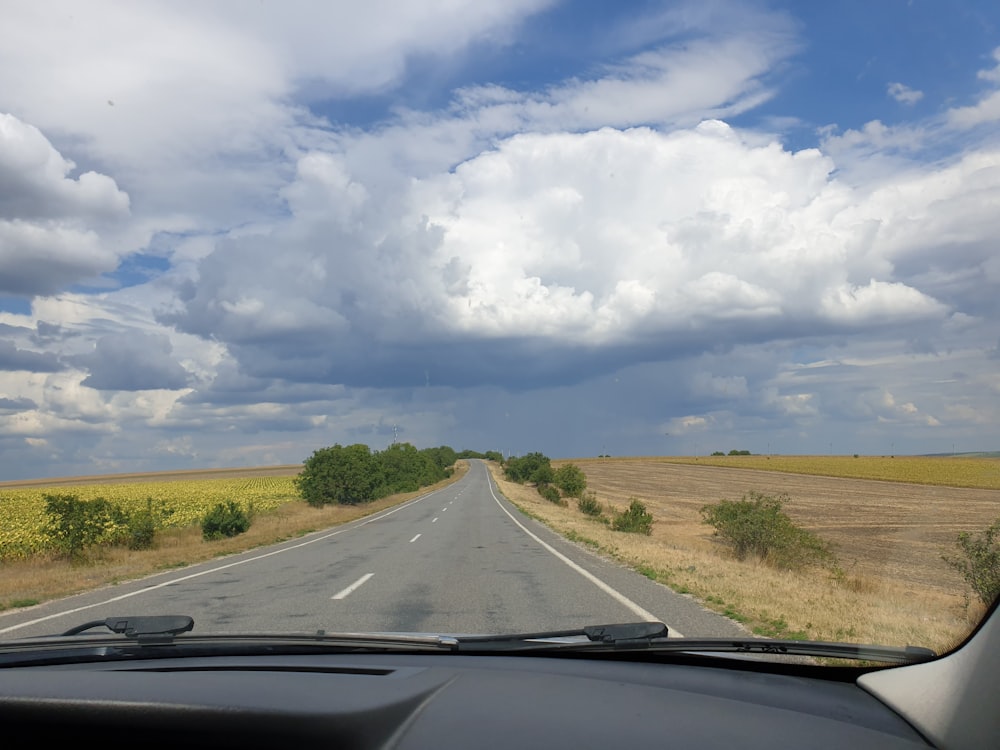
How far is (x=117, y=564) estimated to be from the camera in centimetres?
1756

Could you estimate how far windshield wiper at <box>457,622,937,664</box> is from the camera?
3391 mm

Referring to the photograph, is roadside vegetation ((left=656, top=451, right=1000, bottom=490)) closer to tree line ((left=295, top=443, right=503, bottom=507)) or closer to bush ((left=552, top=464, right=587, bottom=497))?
bush ((left=552, top=464, right=587, bottom=497))

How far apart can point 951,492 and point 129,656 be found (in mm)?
26099

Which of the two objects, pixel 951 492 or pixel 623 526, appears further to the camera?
pixel 623 526

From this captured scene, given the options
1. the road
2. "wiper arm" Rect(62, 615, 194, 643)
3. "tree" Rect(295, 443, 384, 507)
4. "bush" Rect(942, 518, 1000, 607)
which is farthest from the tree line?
"wiper arm" Rect(62, 615, 194, 643)

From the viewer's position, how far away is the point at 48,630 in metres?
8.72

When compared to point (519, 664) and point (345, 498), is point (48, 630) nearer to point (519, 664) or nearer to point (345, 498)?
point (519, 664)

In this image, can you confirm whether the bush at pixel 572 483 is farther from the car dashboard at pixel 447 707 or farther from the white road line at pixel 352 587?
the car dashboard at pixel 447 707

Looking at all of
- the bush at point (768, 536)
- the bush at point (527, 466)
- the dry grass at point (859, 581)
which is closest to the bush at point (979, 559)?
the dry grass at point (859, 581)

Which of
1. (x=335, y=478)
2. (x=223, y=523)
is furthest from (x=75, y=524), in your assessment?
(x=335, y=478)

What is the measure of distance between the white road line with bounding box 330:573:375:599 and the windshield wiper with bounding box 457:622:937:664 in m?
7.13

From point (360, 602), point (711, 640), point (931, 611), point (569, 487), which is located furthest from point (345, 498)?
point (711, 640)

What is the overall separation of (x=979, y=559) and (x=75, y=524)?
1995cm

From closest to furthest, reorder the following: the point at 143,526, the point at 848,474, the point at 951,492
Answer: the point at 143,526
the point at 951,492
the point at 848,474
